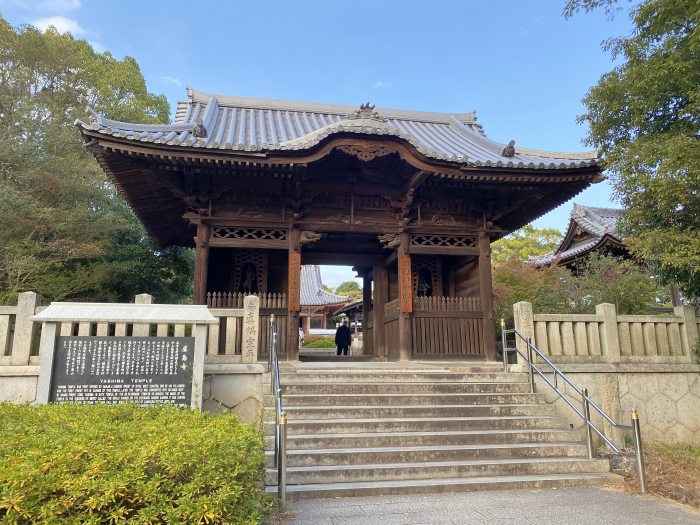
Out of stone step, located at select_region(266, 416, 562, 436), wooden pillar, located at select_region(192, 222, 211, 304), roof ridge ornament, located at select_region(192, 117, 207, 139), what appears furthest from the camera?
Answer: wooden pillar, located at select_region(192, 222, 211, 304)

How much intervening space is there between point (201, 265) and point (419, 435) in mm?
5628

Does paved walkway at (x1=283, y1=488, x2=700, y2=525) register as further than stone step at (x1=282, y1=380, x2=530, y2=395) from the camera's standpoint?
No

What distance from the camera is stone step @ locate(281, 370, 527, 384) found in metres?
6.97

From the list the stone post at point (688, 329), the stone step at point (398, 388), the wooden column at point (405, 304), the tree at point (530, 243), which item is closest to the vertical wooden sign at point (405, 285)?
the wooden column at point (405, 304)

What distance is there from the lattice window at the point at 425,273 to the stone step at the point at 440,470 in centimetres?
638

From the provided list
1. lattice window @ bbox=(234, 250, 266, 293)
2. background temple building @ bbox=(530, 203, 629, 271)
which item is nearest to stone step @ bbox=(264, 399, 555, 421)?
lattice window @ bbox=(234, 250, 266, 293)

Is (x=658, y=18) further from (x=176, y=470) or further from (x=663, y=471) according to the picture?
(x=176, y=470)

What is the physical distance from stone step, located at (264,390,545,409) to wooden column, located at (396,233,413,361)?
2977 millimetres

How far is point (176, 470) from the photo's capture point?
9.50 feet

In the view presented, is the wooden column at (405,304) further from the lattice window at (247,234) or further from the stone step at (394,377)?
the lattice window at (247,234)

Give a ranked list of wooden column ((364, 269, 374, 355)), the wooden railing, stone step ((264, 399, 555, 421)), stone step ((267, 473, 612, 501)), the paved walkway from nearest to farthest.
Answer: the paved walkway, stone step ((267, 473, 612, 501)), stone step ((264, 399, 555, 421)), the wooden railing, wooden column ((364, 269, 374, 355))

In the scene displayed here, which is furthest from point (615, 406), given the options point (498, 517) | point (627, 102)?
point (627, 102)

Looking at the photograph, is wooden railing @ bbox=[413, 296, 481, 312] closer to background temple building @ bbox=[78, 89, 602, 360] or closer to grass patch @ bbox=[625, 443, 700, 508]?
background temple building @ bbox=[78, 89, 602, 360]

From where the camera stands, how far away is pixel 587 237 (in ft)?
67.8
